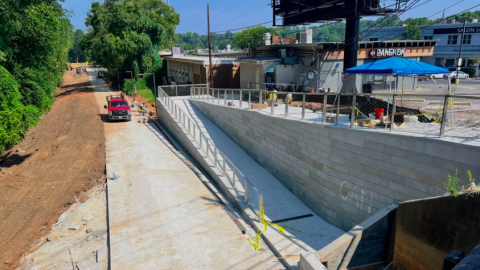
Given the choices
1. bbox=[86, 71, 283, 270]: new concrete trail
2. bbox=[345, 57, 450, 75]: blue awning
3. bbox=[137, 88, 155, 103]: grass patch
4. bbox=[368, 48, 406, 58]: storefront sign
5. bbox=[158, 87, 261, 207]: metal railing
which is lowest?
bbox=[86, 71, 283, 270]: new concrete trail

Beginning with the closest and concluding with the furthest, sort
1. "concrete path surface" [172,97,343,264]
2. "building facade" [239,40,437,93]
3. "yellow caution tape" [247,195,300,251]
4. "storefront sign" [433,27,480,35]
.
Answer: "concrete path surface" [172,97,343,264] < "yellow caution tape" [247,195,300,251] < "building facade" [239,40,437,93] < "storefront sign" [433,27,480,35]

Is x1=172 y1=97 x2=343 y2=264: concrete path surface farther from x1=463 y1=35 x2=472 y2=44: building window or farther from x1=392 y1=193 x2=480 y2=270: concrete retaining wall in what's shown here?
x1=463 y1=35 x2=472 y2=44: building window

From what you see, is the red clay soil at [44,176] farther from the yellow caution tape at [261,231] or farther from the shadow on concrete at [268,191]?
the yellow caution tape at [261,231]

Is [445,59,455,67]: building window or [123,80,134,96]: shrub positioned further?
[445,59,455,67]: building window

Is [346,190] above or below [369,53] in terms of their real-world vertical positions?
below

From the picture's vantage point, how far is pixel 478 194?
18.7ft

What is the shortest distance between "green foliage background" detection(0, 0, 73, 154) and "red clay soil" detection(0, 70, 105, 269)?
1435 mm

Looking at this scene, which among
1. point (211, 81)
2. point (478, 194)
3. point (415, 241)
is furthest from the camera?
point (211, 81)

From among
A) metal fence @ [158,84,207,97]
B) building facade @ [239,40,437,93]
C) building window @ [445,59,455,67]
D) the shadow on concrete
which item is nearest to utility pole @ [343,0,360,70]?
building facade @ [239,40,437,93]

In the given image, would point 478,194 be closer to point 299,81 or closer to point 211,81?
point 299,81

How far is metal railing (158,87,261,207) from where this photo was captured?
41.4ft

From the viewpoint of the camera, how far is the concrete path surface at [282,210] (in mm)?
9391

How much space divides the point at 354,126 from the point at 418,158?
7.44 ft

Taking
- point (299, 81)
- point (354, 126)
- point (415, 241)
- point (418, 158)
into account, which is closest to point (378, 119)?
point (354, 126)
